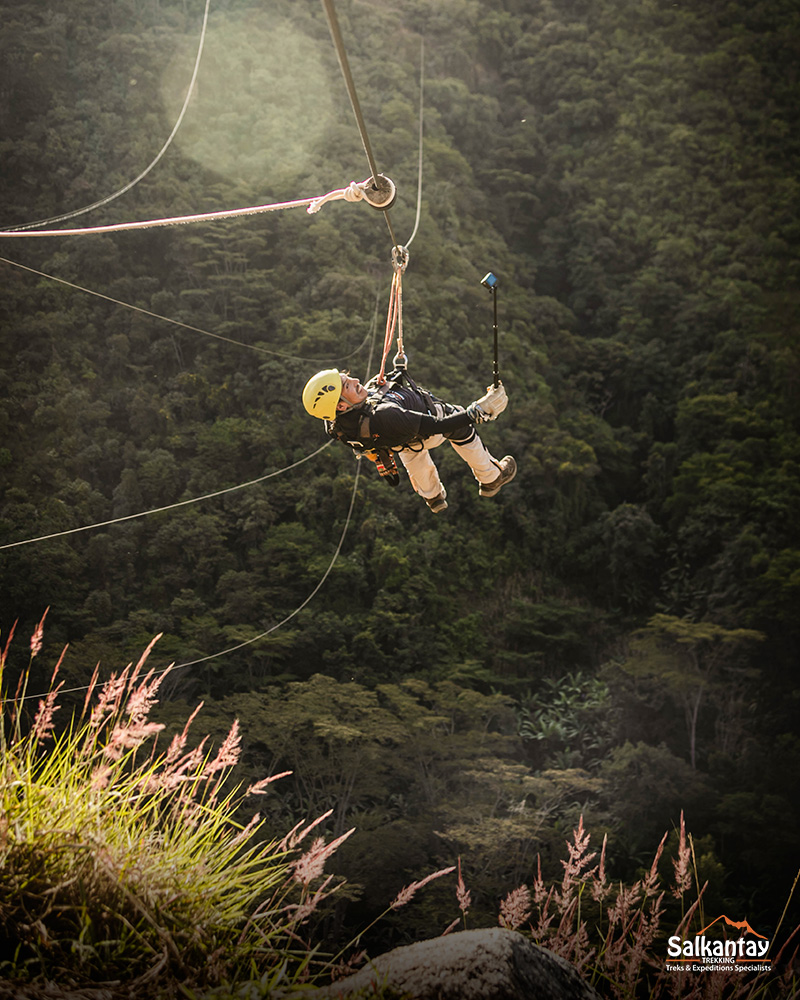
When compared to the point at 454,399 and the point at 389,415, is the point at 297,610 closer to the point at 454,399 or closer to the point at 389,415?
the point at 454,399

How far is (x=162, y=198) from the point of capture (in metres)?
9.30

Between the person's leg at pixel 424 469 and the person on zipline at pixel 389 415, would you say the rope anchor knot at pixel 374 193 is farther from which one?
the person's leg at pixel 424 469

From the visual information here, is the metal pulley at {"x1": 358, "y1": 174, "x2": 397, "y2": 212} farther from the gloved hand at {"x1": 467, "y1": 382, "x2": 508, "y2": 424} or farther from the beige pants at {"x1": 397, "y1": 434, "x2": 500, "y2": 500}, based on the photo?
the beige pants at {"x1": 397, "y1": 434, "x2": 500, "y2": 500}

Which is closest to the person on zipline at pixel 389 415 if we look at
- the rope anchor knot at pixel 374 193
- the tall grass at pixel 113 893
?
the rope anchor knot at pixel 374 193

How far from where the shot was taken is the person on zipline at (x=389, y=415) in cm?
A: 300

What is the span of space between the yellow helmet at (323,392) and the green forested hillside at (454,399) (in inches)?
177

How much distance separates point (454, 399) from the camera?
30.2 feet

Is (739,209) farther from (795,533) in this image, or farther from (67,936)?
(67,936)

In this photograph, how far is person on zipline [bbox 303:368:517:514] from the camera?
3.00m

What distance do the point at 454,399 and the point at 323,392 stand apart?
6.36 meters

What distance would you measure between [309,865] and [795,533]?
883 centimetres

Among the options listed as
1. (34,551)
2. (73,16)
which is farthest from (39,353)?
(73,16)

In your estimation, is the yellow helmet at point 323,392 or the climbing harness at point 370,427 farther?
the climbing harness at point 370,427

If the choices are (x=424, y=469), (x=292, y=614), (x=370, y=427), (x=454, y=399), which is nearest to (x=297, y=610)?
(x=292, y=614)
